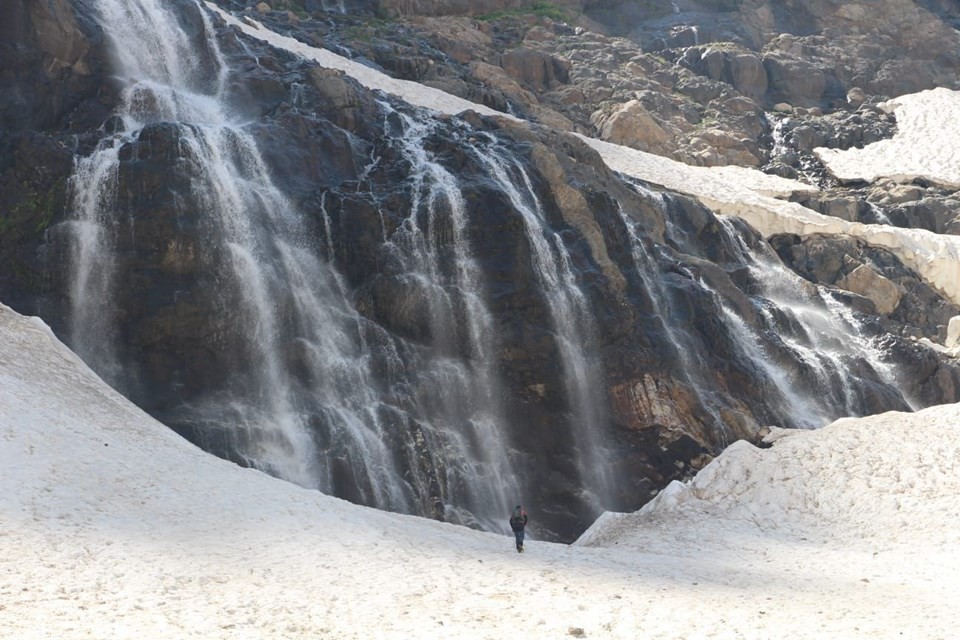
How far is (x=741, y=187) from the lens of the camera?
51719 mm

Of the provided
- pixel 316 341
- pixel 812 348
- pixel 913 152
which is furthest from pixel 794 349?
pixel 913 152

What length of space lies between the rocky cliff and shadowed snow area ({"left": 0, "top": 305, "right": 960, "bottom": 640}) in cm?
439

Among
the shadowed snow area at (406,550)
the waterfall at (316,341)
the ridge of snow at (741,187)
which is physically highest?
the ridge of snow at (741,187)

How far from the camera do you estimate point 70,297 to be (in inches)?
1005

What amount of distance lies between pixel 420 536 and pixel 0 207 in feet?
54.6

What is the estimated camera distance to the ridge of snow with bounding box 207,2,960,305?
45906 mm

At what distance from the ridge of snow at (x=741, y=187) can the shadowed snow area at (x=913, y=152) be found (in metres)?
0.57

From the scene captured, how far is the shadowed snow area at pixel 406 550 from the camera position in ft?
40.5

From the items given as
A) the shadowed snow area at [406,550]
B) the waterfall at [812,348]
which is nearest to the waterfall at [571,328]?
the shadowed snow area at [406,550]

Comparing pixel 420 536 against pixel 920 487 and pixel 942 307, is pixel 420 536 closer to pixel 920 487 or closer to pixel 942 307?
pixel 920 487

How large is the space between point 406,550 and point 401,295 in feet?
43.8

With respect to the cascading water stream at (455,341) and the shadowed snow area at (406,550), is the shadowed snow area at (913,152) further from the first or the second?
the shadowed snow area at (406,550)

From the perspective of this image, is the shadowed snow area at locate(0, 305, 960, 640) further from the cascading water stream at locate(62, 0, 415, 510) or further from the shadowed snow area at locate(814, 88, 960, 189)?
the shadowed snow area at locate(814, 88, 960, 189)

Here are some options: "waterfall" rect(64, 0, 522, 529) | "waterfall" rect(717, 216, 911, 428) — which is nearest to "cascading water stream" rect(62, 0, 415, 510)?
"waterfall" rect(64, 0, 522, 529)
